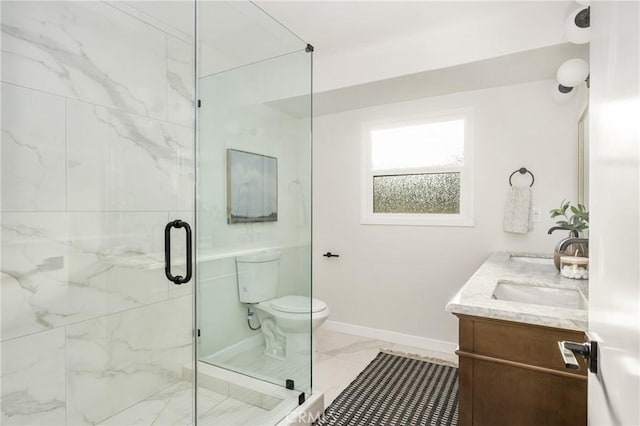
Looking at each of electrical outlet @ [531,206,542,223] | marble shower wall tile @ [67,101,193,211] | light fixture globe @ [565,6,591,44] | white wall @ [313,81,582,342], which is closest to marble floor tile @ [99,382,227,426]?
marble shower wall tile @ [67,101,193,211]

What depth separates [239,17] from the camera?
1937 mm

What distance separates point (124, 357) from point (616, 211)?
7.46 feet

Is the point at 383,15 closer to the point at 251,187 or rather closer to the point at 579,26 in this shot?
the point at 579,26

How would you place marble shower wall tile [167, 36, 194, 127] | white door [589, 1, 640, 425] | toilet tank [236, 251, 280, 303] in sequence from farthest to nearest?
marble shower wall tile [167, 36, 194, 127], toilet tank [236, 251, 280, 303], white door [589, 1, 640, 425]

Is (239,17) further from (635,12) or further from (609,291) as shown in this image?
(609,291)

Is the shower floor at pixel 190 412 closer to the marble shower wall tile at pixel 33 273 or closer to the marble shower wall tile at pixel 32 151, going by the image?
the marble shower wall tile at pixel 33 273

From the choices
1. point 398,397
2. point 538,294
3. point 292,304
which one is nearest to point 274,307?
point 292,304

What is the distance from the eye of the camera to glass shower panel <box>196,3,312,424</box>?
6.19 ft

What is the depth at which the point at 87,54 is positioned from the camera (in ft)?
6.05

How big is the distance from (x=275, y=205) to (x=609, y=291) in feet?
5.53

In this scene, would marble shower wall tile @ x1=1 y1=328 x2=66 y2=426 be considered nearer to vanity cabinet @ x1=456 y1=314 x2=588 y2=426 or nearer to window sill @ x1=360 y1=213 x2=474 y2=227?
vanity cabinet @ x1=456 y1=314 x2=588 y2=426

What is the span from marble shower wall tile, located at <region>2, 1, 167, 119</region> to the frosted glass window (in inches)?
76.9

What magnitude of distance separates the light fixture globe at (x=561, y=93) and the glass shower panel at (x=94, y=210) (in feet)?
7.91

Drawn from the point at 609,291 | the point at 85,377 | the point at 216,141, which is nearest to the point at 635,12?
the point at 609,291
